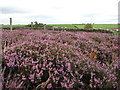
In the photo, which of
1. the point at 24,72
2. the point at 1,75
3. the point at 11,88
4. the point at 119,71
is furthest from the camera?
the point at 119,71

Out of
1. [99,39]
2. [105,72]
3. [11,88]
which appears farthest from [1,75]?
[99,39]

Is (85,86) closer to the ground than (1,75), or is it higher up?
closer to the ground

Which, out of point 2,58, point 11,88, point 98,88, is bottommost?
point 98,88

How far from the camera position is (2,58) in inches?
115

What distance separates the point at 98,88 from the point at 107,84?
0.19m

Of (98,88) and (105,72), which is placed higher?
(105,72)

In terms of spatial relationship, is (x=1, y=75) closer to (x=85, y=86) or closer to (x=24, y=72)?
(x=24, y=72)

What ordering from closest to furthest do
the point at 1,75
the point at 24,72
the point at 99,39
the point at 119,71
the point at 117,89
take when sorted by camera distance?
the point at 1,75 → the point at 117,89 → the point at 24,72 → the point at 119,71 → the point at 99,39

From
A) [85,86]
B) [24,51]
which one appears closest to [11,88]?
[85,86]

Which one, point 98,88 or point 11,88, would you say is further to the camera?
point 98,88

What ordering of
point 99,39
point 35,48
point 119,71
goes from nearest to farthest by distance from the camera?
point 119,71
point 35,48
point 99,39

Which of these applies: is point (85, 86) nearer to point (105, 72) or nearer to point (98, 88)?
point (98, 88)

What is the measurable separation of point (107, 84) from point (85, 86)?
0.34 m

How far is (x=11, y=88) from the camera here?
1938 mm
